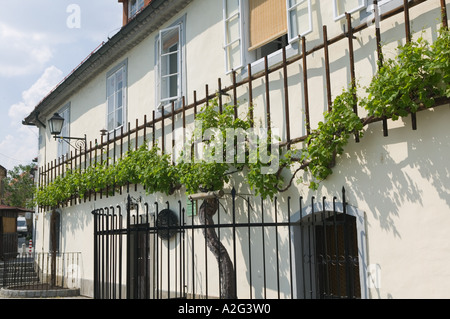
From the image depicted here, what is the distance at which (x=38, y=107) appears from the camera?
62.2 ft

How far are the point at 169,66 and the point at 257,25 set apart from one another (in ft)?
11.1

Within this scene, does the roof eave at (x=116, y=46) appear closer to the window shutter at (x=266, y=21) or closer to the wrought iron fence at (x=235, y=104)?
the wrought iron fence at (x=235, y=104)

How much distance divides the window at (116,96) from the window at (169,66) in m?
1.91

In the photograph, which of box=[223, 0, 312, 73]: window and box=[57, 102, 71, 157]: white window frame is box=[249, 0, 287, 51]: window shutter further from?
box=[57, 102, 71, 157]: white window frame

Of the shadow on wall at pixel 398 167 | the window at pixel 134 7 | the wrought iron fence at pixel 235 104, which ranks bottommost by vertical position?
the shadow on wall at pixel 398 167

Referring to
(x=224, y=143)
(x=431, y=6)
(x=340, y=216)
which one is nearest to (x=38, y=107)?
(x=224, y=143)

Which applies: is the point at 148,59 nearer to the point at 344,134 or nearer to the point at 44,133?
the point at 344,134

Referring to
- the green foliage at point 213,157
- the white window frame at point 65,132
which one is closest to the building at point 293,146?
the green foliage at point 213,157

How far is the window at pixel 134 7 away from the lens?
14991 millimetres

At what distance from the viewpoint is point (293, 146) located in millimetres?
7191

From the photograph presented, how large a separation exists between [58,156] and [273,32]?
11.5 metres

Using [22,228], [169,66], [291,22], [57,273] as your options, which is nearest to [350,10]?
[291,22]

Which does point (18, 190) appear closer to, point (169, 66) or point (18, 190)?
point (18, 190)

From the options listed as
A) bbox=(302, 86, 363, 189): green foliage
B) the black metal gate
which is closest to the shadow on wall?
bbox=(302, 86, 363, 189): green foliage
